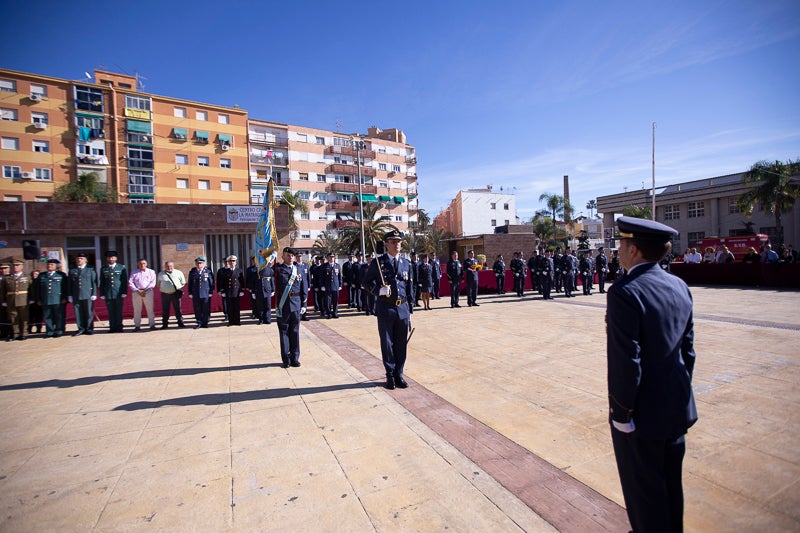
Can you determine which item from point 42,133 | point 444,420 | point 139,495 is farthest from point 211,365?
point 42,133

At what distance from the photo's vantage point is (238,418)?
4.28 metres

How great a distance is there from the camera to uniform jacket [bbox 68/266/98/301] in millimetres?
9945

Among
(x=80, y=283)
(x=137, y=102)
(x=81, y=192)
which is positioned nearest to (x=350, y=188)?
(x=137, y=102)

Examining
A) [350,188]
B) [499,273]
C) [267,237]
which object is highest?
[350,188]

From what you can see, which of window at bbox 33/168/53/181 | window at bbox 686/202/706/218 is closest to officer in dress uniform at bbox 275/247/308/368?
window at bbox 33/168/53/181

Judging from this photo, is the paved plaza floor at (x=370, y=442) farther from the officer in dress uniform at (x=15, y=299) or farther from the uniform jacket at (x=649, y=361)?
the officer in dress uniform at (x=15, y=299)

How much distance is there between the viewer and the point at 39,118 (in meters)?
38.4

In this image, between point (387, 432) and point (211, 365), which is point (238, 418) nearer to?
point (387, 432)

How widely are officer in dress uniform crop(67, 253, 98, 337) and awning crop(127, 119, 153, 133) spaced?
4053cm

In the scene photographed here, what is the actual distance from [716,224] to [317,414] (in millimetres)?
50919

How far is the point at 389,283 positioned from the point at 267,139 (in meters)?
52.2

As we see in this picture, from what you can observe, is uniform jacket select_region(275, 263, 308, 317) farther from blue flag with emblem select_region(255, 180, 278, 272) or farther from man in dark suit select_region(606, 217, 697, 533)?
man in dark suit select_region(606, 217, 697, 533)

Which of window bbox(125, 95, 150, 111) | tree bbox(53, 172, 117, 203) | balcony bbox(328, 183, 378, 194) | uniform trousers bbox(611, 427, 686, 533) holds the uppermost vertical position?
window bbox(125, 95, 150, 111)

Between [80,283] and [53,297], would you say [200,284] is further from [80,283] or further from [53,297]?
[53,297]
